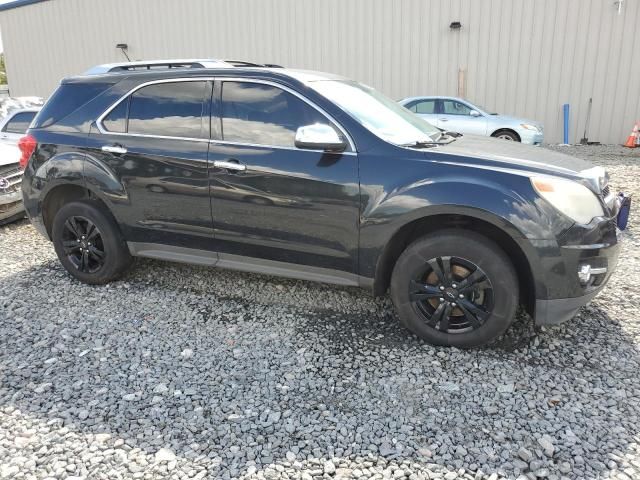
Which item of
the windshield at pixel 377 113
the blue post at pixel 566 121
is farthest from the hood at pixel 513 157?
the blue post at pixel 566 121

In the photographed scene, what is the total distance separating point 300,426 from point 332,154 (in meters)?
1.67

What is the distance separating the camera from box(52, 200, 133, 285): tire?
4051mm

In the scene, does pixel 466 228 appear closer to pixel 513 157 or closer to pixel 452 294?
pixel 452 294

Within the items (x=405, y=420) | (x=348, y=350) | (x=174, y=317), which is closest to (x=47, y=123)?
(x=174, y=317)

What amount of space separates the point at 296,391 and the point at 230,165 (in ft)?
5.31

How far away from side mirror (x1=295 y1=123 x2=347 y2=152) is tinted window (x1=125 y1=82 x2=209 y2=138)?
0.85m

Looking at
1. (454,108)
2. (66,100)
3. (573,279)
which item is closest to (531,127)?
(454,108)

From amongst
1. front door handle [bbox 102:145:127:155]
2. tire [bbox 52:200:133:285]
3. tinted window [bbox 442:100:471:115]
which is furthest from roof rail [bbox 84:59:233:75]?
tinted window [bbox 442:100:471:115]

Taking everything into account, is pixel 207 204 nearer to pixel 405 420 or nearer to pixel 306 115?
pixel 306 115

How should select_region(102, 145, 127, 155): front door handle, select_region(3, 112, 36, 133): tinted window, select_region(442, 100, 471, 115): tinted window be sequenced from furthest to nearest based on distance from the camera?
select_region(442, 100, 471, 115): tinted window → select_region(3, 112, 36, 133): tinted window → select_region(102, 145, 127, 155): front door handle

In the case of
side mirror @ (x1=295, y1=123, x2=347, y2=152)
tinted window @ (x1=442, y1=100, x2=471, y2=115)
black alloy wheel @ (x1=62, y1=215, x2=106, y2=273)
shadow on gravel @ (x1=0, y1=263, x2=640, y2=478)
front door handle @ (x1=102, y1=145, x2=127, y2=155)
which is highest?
side mirror @ (x1=295, y1=123, x2=347, y2=152)

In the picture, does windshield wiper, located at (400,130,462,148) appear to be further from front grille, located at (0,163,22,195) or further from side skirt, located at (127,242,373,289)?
front grille, located at (0,163,22,195)

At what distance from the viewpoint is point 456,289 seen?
10.0ft

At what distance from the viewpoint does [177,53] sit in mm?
17203
